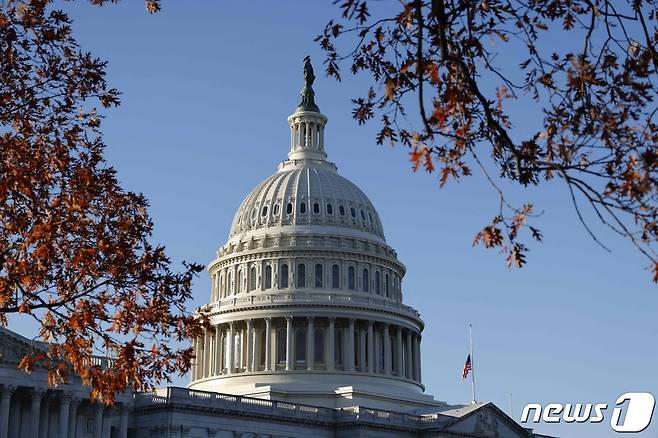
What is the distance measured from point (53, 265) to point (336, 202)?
386 ft

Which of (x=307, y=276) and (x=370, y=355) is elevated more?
(x=307, y=276)

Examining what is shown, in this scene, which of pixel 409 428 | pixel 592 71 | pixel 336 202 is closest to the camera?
pixel 592 71

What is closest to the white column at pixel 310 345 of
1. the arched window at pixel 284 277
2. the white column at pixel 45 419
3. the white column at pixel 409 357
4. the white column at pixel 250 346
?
the arched window at pixel 284 277

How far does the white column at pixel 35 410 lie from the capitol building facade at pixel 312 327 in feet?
54.6

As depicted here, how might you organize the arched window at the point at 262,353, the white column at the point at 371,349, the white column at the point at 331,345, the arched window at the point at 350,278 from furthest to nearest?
the arched window at the point at 350,278 < the white column at the point at 371,349 < the arched window at the point at 262,353 < the white column at the point at 331,345

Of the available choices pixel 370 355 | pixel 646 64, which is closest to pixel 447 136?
pixel 646 64

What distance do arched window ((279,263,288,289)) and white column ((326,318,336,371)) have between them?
25.6 ft

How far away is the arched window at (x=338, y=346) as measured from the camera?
135 meters

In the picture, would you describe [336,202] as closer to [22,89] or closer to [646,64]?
[22,89]

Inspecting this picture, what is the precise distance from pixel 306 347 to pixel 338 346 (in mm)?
4309

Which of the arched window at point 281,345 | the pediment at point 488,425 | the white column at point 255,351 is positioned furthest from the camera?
the arched window at point 281,345

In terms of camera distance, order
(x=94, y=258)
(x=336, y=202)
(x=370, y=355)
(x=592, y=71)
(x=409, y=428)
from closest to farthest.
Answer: (x=592, y=71), (x=94, y=258), (x=409, y=428), (x=370, y=355), (x=336, y=202)

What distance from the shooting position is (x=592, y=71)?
18016 millimetres

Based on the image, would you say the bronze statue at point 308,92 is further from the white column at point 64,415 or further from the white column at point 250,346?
the white column at point 64,415
